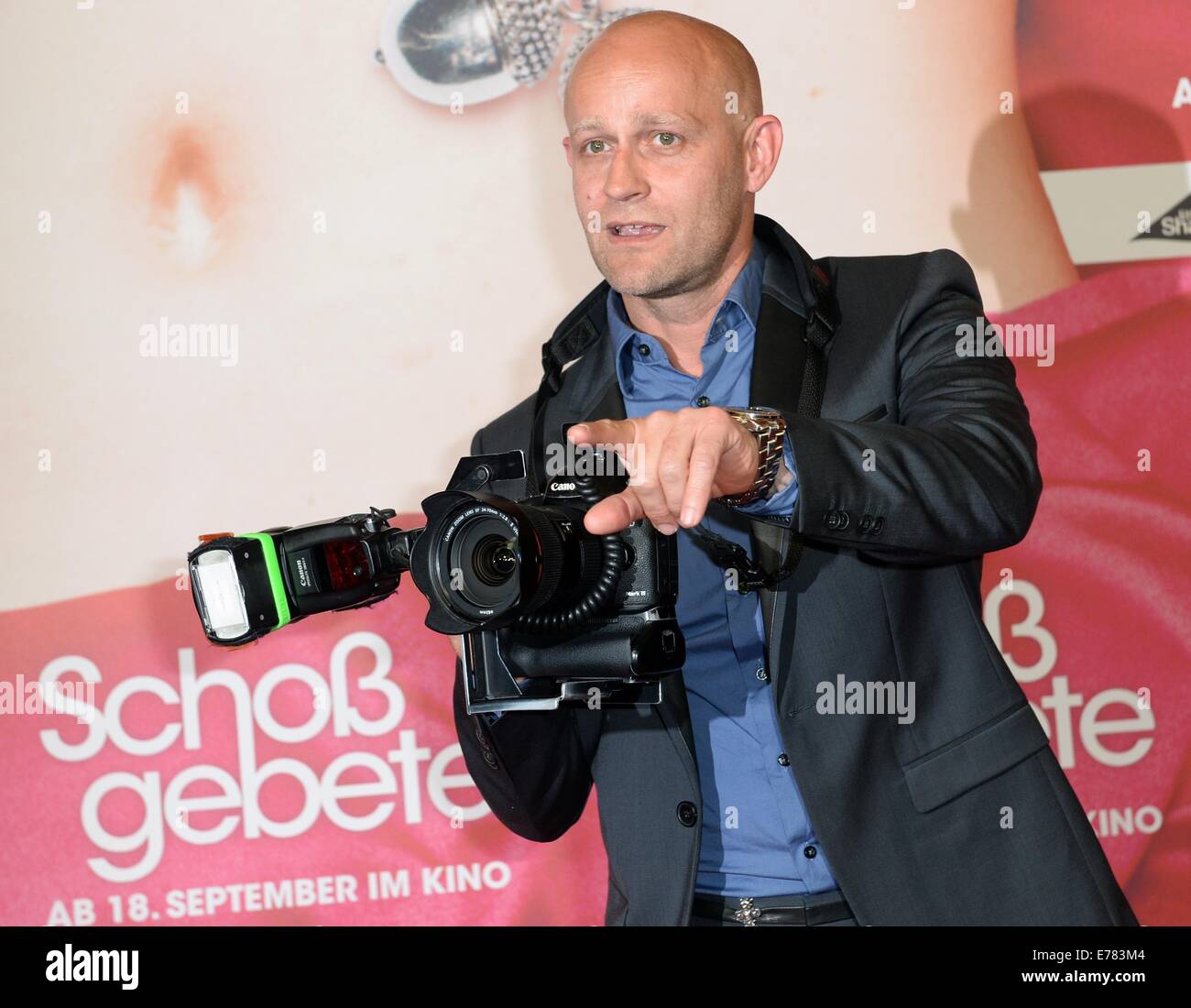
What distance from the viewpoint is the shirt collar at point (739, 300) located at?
1.81 meters

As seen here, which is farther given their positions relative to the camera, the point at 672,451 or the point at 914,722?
the point at 914,722

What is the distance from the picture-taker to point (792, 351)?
1.67 meters

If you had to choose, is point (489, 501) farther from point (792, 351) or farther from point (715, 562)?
point (792, 351)

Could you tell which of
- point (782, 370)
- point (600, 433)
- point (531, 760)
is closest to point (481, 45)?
point (782, 370)

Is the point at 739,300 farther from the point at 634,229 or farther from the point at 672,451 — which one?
the point at 672,451

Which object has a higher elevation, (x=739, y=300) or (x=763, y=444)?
(x=739, y=300)

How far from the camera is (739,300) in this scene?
1.80 metres

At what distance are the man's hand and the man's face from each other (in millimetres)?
643

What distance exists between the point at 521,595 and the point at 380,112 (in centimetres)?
182

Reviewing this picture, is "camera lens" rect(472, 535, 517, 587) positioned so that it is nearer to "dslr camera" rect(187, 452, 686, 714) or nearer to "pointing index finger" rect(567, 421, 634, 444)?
"dslr camera" rect(187, 452, 686, 714)

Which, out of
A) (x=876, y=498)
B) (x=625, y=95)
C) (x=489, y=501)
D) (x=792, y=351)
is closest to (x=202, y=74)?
(x=625, y=95)

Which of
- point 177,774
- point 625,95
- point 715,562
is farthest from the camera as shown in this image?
point 177,774

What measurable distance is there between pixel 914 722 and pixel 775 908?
10.9 inches

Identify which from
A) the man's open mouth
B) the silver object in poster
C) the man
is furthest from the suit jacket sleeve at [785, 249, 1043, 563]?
the silver object in poster
